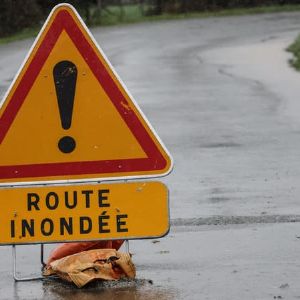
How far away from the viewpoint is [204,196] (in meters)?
10.2

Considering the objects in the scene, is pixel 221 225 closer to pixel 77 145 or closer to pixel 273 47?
pixel 77 145

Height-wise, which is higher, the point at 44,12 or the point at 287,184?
the point at 287,184

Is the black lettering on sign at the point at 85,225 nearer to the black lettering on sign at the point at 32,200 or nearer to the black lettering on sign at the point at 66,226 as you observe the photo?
the black lettering on sign at the point at 66,226

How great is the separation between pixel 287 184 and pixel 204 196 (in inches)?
34.4

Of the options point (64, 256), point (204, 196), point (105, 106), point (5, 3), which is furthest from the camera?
point (5, 3)

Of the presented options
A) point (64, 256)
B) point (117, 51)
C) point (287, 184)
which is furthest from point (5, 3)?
point (64, 256)

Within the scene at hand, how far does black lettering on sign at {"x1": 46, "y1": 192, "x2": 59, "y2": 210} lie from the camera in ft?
22.4

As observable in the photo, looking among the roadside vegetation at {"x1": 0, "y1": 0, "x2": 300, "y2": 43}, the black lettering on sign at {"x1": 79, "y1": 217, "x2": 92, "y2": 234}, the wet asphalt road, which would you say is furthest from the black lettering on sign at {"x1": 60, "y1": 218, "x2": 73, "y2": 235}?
the roadside vegetation at {"x1": 0, "y1": 0, "x2": 300, "y2": 43}

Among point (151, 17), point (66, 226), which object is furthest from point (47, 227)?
point (151, 17)

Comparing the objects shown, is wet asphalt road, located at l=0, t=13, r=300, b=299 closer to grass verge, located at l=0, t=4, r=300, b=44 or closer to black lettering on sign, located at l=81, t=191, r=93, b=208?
black lettering on sign, located at l=81, t=191, r=93, b=208

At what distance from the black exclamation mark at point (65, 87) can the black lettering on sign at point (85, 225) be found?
1.64ft

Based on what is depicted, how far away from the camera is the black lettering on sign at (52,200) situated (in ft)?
22.4

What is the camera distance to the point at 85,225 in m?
6.83

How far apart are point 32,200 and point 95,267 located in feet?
1.62
